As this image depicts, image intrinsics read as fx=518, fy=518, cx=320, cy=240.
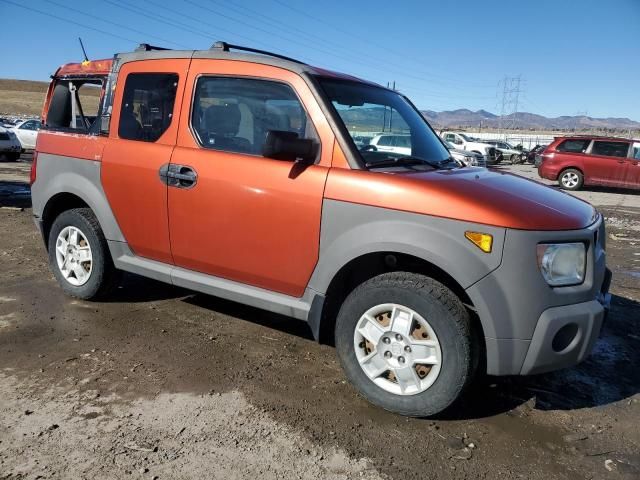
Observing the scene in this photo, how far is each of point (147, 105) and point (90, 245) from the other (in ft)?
4.18

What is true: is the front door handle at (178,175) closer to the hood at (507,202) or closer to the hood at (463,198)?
the hood at (463,198)

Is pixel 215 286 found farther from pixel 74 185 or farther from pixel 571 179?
pixel 571 179

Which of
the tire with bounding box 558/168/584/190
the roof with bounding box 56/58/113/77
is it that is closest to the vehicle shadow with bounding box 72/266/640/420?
the roof with bounding box 56/58/113/77

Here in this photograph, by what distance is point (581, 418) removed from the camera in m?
3.07

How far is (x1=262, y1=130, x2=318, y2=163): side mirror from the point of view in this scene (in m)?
3.01

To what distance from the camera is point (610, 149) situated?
58.4 feet

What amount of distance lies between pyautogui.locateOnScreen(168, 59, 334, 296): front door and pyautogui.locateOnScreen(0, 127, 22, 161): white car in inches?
653

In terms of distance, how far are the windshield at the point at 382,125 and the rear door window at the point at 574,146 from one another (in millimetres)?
16165

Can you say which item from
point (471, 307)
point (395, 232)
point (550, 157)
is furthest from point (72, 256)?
point (550, 157)

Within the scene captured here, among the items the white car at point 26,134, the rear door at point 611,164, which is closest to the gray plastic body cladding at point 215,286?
the rear door at point 611,164

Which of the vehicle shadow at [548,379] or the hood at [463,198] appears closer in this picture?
the hood at [463,198]

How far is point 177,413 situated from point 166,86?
2.32 meters

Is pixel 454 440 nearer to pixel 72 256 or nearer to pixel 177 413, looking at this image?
pixel 177 413

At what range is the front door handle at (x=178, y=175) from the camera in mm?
3541
